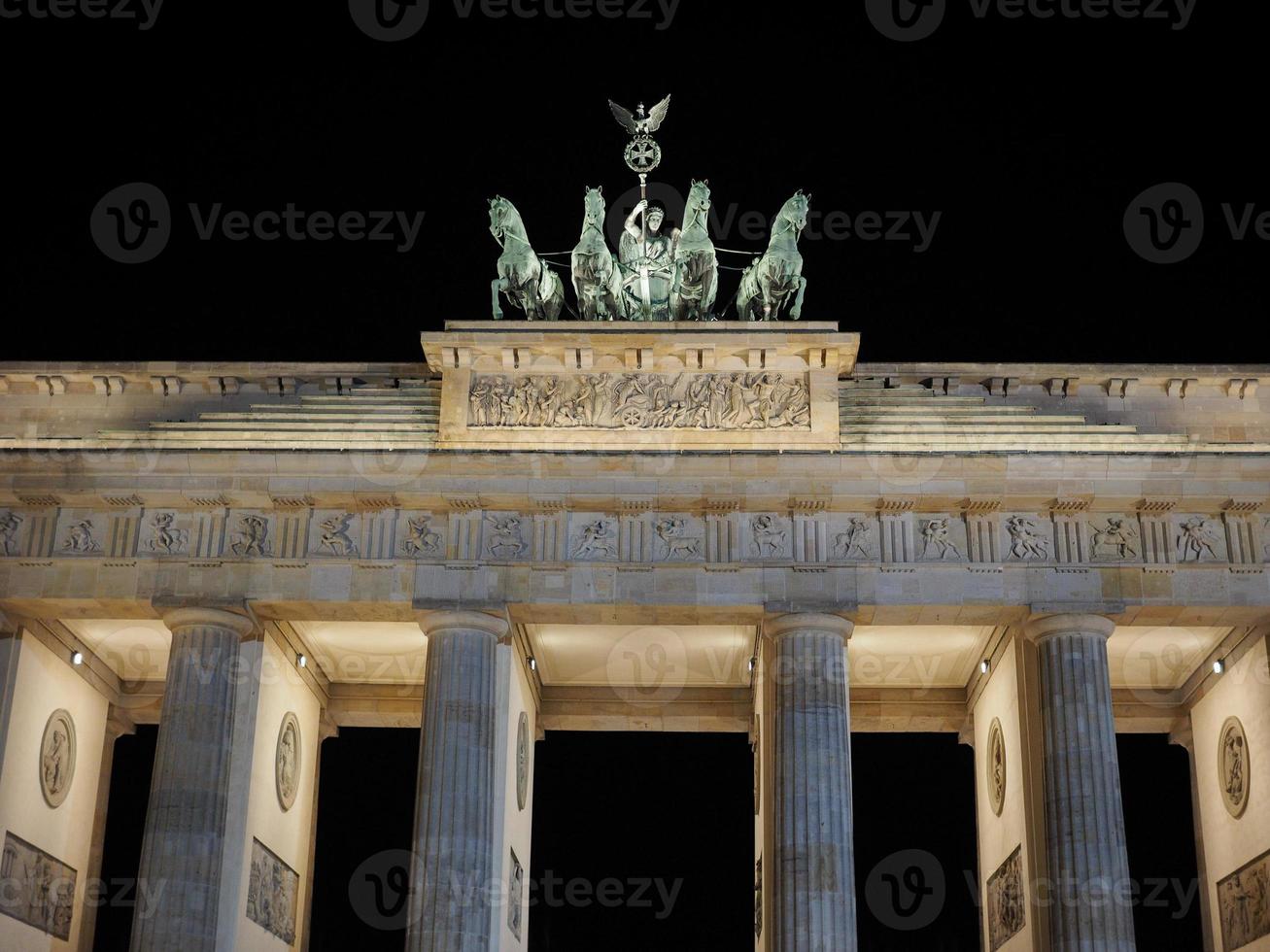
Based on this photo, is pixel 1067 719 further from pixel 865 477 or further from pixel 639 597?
pixel 639 597

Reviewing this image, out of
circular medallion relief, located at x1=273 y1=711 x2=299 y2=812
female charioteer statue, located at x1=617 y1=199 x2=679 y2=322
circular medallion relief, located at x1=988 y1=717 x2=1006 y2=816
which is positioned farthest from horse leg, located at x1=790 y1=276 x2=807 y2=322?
circular medallion relief, located at x1=273 y1=711 x2=299 y2=812

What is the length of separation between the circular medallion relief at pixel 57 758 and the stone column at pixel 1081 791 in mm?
18203

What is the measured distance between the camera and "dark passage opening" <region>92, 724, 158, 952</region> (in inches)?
1417

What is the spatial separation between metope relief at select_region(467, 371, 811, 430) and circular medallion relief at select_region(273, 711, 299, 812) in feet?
24.0

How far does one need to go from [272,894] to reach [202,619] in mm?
6018

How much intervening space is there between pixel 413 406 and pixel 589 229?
4797mm

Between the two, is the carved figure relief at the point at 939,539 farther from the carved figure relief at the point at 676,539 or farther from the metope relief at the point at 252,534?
the metope relief at the point at 252,534

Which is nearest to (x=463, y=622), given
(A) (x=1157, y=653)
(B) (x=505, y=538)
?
(B) (x=505, y=538)

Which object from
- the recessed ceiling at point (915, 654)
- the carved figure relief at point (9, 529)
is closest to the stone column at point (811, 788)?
the recessed ceiling at point (915, 654)

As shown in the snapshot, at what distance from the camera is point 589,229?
99.5 feet

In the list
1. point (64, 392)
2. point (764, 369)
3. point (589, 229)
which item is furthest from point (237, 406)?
point (764, 369)

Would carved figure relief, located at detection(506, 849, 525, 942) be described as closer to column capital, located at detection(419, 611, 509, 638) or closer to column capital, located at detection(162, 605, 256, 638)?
column capital, located at detection(419, 611, 509, 638)

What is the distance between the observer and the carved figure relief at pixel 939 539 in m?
27.7

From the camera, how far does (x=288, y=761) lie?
102ft
